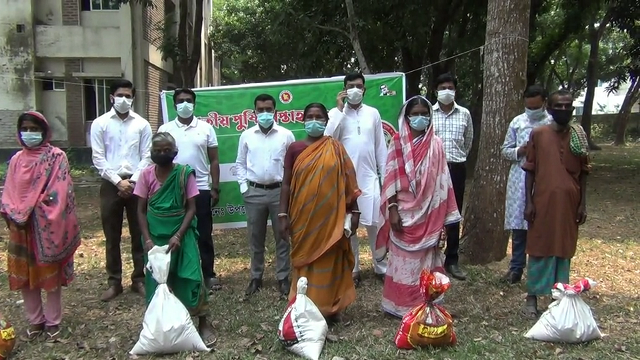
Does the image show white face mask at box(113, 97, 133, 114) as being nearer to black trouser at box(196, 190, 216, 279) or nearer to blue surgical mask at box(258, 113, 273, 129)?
black trouser at box(196, 190, 216, 279)

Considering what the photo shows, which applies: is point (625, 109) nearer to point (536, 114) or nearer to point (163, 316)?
point (536, 114)

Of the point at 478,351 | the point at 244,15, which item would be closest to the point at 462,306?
the point at 478,351

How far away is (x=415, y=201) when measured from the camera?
4473mm

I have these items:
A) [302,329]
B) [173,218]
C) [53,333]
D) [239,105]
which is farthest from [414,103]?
[53,333]

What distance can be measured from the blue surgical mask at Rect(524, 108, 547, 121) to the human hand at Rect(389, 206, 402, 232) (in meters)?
1.74

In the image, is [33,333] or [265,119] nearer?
[33,333]

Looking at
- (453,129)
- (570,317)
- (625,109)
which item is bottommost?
(570,317)

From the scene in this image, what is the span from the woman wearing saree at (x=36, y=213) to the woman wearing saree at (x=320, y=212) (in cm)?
170

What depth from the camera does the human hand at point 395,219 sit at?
451 cm

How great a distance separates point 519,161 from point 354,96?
5.45 ft

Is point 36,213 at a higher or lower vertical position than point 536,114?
lower

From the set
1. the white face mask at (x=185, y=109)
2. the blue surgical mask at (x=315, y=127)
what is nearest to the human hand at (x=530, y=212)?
the blue surgical mask at (x=315, y=127)

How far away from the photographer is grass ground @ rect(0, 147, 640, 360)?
4051mm

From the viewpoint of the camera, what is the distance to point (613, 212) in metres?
10.1
